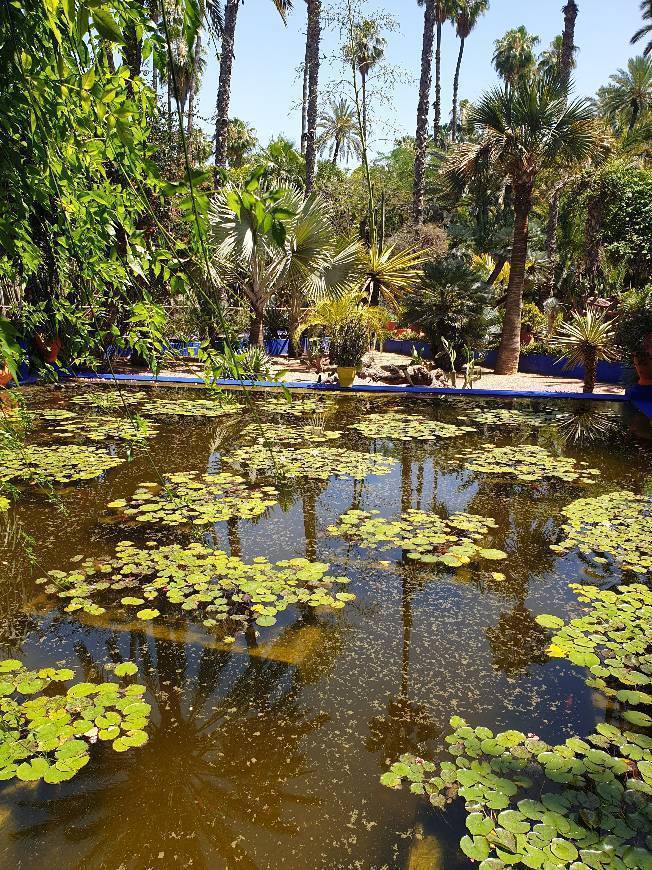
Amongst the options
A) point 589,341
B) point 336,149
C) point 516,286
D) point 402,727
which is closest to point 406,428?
point 589,341

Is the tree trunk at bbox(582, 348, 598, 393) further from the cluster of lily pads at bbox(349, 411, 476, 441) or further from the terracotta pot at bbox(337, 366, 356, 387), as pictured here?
the terracotta pot at bbox(337, 366, 356, 387)

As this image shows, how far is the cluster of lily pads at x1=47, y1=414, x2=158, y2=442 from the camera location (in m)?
6.25

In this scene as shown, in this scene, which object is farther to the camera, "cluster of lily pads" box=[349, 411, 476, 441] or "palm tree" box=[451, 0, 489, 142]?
"palm tree" box=[451, 0, 489, 142]

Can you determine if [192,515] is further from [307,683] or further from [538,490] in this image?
[538,490]

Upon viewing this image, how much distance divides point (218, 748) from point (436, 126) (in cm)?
3908

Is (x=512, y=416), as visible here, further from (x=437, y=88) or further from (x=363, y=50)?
(x=437, y=88)

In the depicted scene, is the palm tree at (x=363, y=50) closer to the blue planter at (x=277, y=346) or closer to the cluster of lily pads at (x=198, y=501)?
the blue planter at (x=277, y=346)

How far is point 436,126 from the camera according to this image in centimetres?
3541

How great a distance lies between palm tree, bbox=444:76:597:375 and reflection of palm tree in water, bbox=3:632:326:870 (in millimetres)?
A: 11479

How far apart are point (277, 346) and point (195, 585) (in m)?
12.2

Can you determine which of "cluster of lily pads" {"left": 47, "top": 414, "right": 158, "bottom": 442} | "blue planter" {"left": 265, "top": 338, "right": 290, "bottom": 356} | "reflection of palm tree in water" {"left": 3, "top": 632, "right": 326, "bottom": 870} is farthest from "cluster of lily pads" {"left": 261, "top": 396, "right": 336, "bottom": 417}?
"reflection of palm tree in water" {"left": 3, "top": 632, "right": 326, "bottom": 870}

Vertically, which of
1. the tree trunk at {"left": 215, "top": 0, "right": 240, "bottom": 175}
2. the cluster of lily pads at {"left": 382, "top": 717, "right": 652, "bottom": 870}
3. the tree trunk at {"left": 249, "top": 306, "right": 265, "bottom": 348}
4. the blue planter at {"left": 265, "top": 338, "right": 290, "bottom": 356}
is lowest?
the cluster of lily pads at {"left": 382, "top": 717, "right": 652, "bottom": 870}

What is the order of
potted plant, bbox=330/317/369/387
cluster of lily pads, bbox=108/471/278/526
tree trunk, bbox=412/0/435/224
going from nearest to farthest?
cluster of lily pads, bbox=108/471/278/526
potted plant, bbox=330/317/369/387
tree trunk, bbox=412/0/435/224

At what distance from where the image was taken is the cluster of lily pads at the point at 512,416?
7.93 metres
